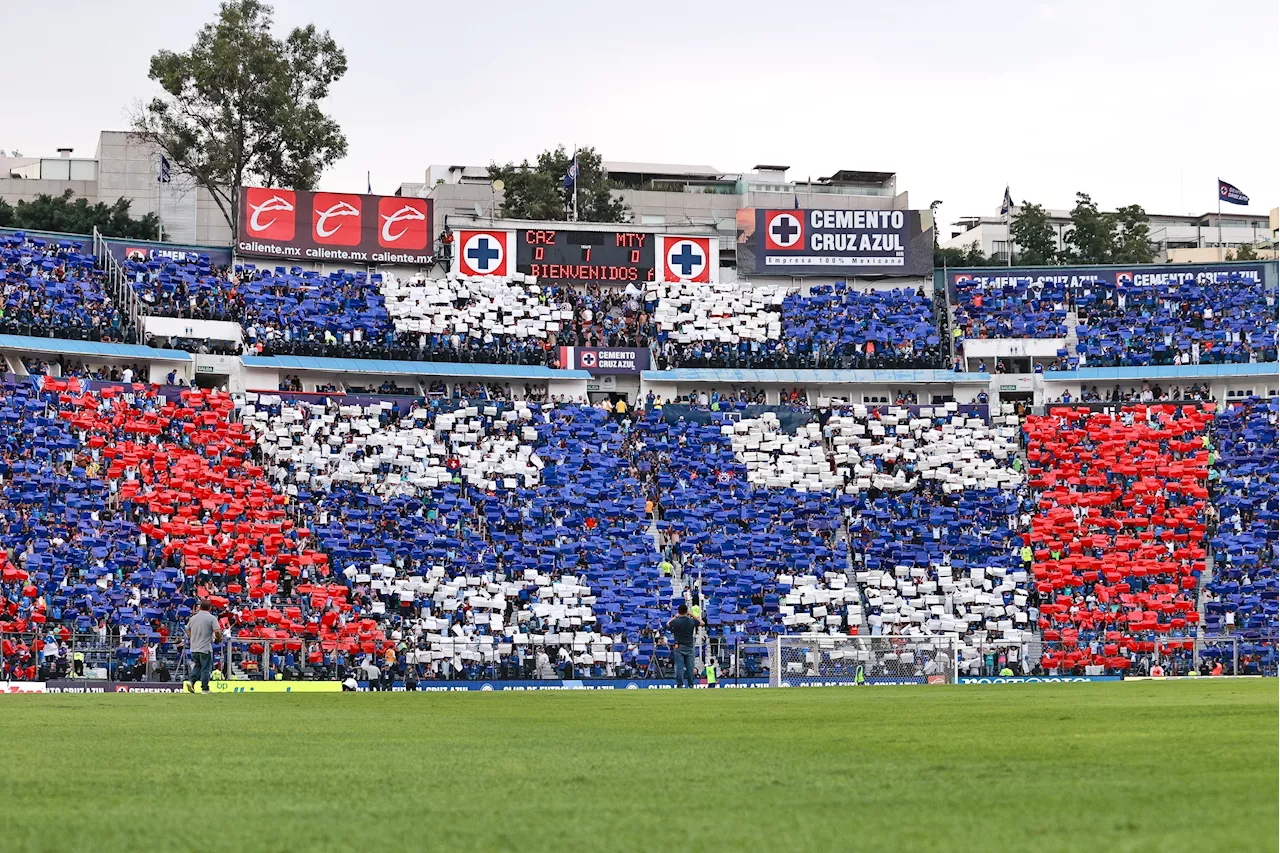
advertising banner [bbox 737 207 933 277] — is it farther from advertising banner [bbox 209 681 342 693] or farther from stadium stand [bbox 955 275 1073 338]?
advertising banner [bbox 209 681 342 693]

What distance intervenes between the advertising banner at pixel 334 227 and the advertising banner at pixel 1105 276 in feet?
76.5

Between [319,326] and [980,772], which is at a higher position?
[319,326]

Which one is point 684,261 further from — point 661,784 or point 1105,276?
point 661,784

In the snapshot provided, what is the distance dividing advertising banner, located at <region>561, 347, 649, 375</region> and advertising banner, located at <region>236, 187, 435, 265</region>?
811 centimetres

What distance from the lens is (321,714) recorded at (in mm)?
19375

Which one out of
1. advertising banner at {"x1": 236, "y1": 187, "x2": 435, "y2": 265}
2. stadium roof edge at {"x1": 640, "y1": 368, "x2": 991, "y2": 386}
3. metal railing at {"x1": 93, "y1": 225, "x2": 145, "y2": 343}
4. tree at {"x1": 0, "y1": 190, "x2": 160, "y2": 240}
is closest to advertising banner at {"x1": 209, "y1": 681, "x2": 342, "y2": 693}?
metal railing at {"x1": 93, "y1": 225, "x2": 145, "y2": 343}

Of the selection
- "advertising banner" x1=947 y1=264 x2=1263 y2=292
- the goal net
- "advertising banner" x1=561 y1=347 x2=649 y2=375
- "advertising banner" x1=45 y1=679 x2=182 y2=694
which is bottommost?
"advertising banner" x1=45 y1=679 x2=182 y2=694

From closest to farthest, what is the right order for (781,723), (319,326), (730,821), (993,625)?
(730,821)
(781,723)
(993,625)
(319,326)

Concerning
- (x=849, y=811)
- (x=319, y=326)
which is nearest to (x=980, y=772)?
(x=849, y=811)

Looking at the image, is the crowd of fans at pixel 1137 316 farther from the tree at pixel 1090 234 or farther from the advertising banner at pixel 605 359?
the tree at pixel 1090 234

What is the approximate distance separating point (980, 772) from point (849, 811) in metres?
2.02

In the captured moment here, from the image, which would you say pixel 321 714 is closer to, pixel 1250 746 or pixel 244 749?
pixel 244 749

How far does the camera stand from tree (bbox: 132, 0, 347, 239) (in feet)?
247

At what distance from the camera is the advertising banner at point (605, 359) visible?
62.7 meters
